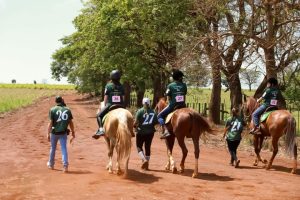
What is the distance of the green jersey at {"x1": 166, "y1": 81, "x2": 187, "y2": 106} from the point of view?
41.6 ft

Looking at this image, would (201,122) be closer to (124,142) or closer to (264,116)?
(124,142)

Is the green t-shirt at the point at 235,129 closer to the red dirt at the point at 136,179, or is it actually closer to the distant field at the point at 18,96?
the red dirt at the point at 136,179

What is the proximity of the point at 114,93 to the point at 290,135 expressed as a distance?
5.48 m

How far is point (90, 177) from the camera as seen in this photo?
11117 mm

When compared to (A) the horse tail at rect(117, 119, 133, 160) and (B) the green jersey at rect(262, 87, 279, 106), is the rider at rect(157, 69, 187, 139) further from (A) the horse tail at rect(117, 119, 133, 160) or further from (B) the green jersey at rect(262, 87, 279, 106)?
(B) the green jersey at rect(262, 87, 279, 106)

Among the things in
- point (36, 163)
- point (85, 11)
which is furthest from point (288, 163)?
point (85, 11)

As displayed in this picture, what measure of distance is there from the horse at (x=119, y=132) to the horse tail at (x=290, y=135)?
4902mm

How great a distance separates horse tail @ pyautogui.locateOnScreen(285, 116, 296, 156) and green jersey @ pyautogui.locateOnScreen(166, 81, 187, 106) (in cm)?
333

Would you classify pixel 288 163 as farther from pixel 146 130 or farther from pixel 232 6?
pixel 232 6

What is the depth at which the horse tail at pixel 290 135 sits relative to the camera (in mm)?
13083

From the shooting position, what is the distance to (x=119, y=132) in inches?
446

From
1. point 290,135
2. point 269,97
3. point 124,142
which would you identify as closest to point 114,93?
point 124,142

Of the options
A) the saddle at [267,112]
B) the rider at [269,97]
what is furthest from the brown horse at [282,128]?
the rider at [269,97]

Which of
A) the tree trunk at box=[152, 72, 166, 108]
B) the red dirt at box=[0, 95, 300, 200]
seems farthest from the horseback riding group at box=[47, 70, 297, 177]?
the tree trunk at box=[152, 72, 166, 108]
